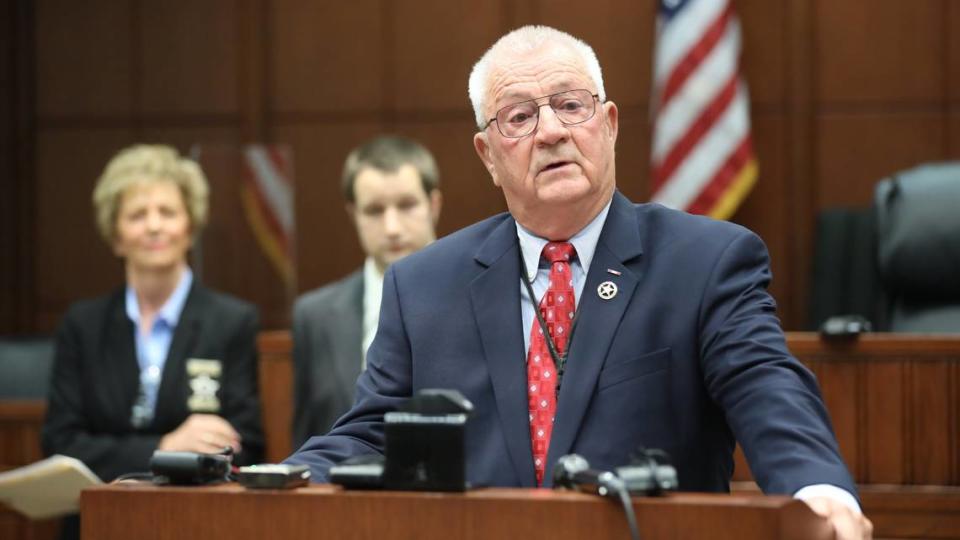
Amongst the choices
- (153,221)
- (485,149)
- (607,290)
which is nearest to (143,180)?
(153,221)

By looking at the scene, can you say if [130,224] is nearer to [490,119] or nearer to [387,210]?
[387,210]

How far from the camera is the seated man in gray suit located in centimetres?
418

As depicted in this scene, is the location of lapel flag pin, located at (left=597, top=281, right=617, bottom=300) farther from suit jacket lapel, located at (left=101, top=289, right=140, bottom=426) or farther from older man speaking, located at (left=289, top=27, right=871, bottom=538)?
suit jacket lapel, located at (left=101, top=289, right=140, bottom=426)

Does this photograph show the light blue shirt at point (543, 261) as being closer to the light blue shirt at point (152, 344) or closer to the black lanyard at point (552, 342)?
the black lanyard at point (552, 342)

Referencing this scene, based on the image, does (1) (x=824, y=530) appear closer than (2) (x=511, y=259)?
Yes

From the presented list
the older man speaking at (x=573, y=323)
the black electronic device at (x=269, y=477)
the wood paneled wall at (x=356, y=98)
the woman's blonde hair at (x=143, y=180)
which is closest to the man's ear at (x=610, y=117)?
the older man speaking at (x=573, y=323)

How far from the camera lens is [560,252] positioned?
8.50 feet

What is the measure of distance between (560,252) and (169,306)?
89.5 inches

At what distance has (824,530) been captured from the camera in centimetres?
184

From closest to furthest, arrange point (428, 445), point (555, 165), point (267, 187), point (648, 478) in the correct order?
point (648, 478) < point (428, 445) < point (555, 165) < point (267, 187)

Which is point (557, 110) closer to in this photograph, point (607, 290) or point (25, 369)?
point (607, 290)

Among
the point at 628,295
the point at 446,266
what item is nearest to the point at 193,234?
the point at 446,266

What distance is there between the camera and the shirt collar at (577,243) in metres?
2.59

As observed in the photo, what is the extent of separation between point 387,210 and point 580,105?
5.71 ft
